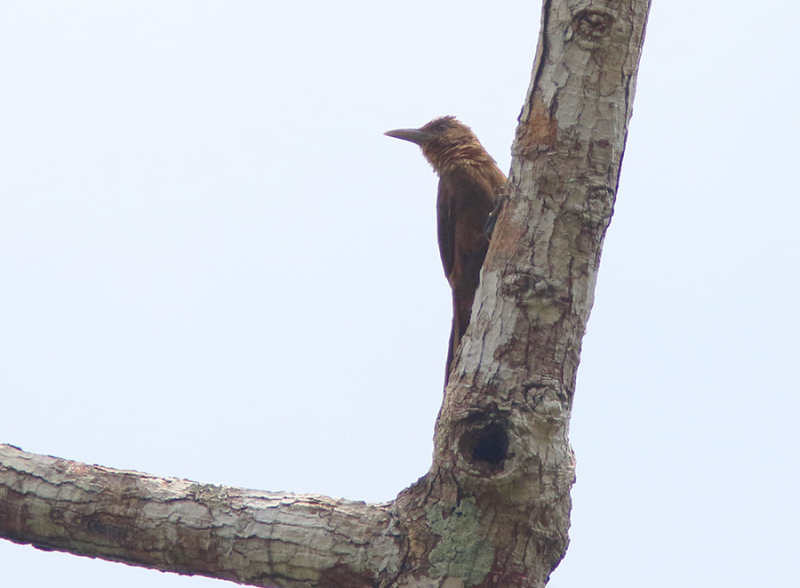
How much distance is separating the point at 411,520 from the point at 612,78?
1.50 meters

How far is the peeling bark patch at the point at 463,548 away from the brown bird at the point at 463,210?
7.20 feet

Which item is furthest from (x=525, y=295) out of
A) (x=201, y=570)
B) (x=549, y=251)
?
(x=201, y=570)

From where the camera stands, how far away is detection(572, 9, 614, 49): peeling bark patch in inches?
126

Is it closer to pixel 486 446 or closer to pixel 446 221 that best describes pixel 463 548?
pixel 486 446

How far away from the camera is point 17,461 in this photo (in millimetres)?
3088

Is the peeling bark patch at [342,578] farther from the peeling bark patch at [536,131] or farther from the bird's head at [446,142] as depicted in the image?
the bird's head at [446,142]

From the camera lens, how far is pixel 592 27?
3197 mm

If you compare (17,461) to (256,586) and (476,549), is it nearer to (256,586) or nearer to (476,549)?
(256,586)

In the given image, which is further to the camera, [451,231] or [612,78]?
[451,231]

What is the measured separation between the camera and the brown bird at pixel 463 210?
17.5 ft

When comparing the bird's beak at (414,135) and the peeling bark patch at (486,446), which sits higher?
the bird's beak at (414,135)

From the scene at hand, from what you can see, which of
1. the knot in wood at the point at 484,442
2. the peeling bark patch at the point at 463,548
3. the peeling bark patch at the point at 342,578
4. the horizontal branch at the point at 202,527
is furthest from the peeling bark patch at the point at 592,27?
the peeling bark patch at the point at 342,578

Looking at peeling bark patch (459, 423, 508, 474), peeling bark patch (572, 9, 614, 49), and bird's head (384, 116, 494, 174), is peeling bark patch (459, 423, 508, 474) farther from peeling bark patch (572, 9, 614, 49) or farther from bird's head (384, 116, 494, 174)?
bird's head (384, 116, 494, 174)

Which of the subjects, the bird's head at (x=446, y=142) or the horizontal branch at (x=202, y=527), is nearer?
the horizontal branch at (x=202, y=527)
